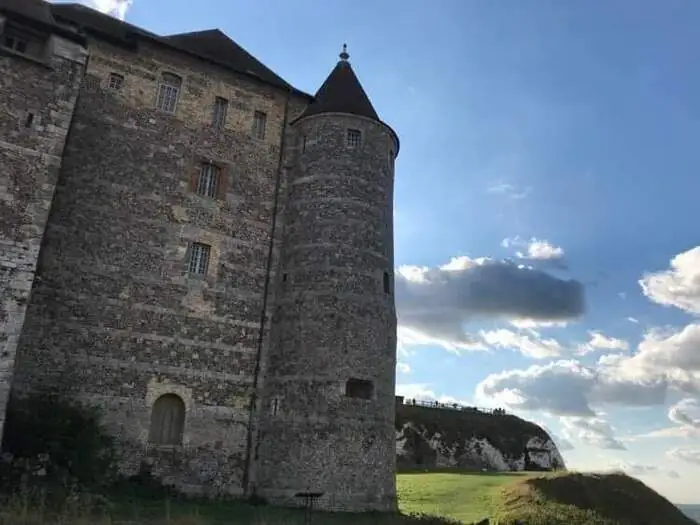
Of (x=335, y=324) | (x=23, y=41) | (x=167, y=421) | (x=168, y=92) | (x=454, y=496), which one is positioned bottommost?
(x=454, y=496)

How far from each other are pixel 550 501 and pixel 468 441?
2593 centimetres

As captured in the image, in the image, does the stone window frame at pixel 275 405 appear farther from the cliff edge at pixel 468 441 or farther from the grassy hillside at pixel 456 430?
the grassy hillside at pixel 456 430

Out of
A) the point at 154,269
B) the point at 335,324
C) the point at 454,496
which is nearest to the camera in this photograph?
the point at 154,269

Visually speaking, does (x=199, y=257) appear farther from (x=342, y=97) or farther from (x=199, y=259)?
(x=342, y=97)

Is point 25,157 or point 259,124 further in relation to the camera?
point 259,124

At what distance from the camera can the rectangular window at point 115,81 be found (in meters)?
20.4

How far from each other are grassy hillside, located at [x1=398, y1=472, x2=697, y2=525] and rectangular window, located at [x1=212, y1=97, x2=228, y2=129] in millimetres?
15257

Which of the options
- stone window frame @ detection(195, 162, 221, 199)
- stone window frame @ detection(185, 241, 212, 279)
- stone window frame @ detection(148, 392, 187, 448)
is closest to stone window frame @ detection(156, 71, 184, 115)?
stone window frame @ detection(195, 162, 221, 199)

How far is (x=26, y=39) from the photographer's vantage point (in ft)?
59.7

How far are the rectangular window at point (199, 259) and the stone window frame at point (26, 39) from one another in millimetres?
7176

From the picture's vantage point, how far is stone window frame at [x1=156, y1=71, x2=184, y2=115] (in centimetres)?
2123

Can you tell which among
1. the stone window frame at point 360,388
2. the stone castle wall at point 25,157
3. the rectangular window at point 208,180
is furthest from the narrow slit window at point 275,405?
the stone castle wall at point 25,157

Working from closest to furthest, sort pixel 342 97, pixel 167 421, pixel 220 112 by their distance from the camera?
pixel 167 421 → pixel 220 112 → pixel 342 97

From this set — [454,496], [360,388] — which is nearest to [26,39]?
[360,388]
